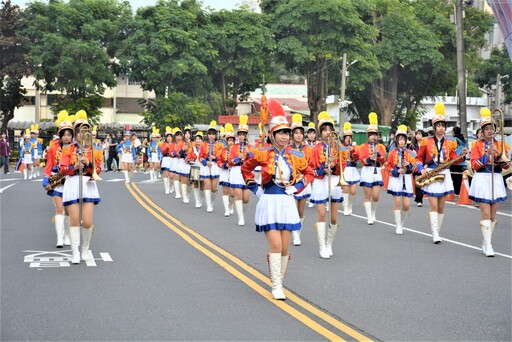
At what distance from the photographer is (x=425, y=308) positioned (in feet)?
31.2

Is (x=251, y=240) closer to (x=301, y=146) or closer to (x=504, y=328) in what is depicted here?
(x=301, y=146)

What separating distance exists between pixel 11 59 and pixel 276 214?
5821 cm

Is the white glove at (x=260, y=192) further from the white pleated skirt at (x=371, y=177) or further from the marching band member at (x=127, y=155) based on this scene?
the marching band member at (x=127, y=155)

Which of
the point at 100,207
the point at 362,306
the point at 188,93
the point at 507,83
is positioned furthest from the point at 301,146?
the point at 507,83

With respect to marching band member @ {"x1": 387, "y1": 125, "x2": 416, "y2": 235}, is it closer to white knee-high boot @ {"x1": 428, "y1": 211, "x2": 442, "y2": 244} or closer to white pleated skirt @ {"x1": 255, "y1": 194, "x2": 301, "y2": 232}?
white knee-high boot @ {"x1": 428, "y1": 211, "x2": 442, "y2": 244}

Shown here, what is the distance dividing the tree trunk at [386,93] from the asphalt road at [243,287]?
4920 cm

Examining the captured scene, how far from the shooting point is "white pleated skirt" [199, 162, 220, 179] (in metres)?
22.6

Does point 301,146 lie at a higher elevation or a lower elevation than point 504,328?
higher

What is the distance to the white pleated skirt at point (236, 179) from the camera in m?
19.7

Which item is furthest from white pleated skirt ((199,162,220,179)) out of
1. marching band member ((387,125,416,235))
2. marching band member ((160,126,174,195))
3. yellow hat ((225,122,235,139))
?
marching band member ((387,125,416,235))

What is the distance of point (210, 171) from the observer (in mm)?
22625

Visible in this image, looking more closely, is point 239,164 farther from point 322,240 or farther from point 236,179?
point 322,240

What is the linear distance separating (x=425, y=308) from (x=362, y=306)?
0.62m

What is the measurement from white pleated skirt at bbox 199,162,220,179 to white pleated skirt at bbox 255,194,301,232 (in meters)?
12.1
